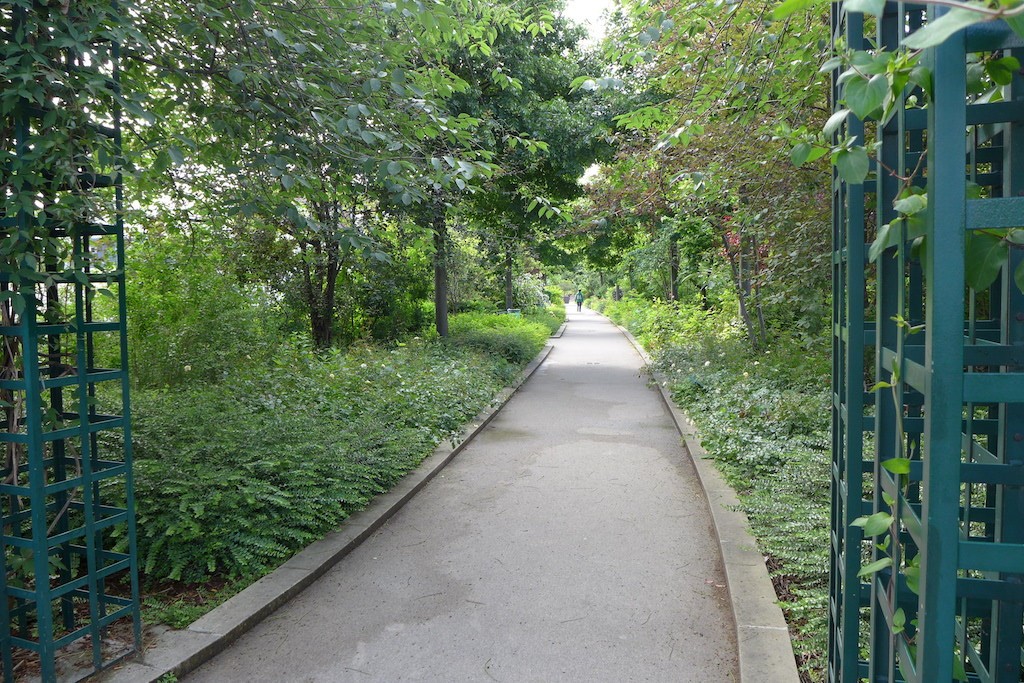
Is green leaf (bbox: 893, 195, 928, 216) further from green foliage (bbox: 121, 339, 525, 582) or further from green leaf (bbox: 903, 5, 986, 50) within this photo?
green foliage (bbox: 121, 339, 525, 582)

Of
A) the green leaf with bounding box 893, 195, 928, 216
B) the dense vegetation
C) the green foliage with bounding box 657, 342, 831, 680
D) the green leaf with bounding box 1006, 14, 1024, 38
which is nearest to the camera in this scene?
the green leaf with bounding box 1006, 14, 1024, 38

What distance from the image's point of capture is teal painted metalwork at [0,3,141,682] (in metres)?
3.29

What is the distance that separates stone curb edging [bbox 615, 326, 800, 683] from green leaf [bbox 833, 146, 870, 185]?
9.58 feet

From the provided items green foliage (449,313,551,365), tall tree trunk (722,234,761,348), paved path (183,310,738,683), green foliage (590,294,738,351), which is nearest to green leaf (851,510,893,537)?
paved path (183,310,738,683)

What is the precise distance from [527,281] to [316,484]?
110 ft

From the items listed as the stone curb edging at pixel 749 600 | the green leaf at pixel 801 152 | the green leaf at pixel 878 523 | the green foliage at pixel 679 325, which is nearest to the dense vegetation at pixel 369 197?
the green leaf at pixel 801 152

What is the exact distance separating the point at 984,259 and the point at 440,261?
14.3m

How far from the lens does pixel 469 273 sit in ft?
82.7

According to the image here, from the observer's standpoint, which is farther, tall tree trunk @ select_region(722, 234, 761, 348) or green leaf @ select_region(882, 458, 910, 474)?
tall tree trunk @ select_region(722, 234, 761, 348)

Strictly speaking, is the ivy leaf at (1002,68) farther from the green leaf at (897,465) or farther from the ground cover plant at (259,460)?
the ground cover plant at (259,460)

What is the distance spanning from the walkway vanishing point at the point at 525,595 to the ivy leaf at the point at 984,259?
289cm

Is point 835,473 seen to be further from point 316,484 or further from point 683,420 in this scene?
point 683,420

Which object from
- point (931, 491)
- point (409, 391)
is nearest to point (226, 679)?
point (931, 491)

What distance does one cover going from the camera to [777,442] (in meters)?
7.74
